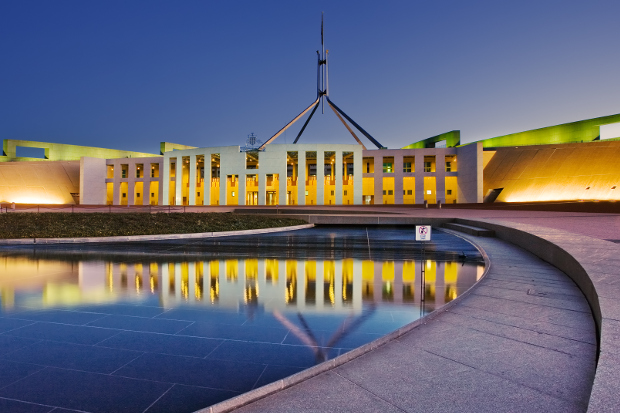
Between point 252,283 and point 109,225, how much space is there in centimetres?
1427

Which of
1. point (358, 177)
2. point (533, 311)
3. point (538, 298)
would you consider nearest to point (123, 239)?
point (538, 298)

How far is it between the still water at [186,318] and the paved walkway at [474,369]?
14.5 inches

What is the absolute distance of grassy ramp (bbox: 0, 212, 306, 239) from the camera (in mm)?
15695

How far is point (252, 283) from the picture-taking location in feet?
23.7

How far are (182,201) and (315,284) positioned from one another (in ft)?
152

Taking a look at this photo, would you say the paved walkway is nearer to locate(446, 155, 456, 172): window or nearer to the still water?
the still water

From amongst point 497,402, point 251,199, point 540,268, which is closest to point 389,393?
point 497,402

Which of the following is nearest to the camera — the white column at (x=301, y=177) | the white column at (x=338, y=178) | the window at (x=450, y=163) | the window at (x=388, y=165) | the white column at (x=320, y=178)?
the white column at (x=301, y=177)

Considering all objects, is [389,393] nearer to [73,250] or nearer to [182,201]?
[73,250]

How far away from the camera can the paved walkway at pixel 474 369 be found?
2.86 m

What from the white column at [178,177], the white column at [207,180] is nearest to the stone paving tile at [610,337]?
the white column at [207,180]

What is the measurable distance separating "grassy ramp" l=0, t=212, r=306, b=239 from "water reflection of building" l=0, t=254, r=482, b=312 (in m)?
6.61

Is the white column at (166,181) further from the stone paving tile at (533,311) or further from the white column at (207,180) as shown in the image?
the stone paving tile at (533,311)

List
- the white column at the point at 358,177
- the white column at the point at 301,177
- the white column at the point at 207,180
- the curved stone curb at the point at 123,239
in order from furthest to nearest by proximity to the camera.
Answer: the white column at the point at 207,180 → the white column at the point at 358,177 → the white column at the point at 301,177 → the curved stone curb at the point at 123,239
